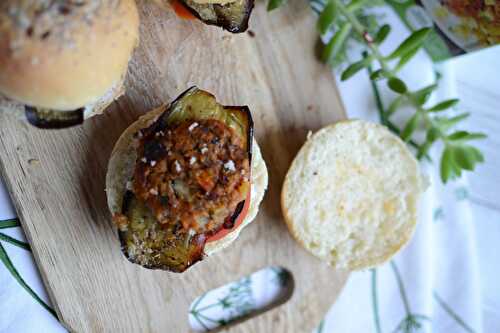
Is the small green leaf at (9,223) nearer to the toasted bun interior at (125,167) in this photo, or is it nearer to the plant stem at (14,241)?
the plant stem at (14,241)

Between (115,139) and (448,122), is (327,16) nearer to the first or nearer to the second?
(448,122)

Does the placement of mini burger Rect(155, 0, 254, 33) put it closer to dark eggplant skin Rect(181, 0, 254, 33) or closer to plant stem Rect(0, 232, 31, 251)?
dark eggplant skin Rect(181, 0, 254, 33)

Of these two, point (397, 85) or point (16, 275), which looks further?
point (397, 85)

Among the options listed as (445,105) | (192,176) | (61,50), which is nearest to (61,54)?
(61,50)

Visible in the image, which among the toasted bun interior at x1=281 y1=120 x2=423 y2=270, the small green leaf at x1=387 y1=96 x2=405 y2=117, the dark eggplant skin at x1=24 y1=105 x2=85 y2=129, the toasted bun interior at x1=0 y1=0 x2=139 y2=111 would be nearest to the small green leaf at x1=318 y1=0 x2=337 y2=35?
the toasted bun interior at x1=281 y1=120 x2=423 y2=270

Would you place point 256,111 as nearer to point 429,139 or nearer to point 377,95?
point 377,95

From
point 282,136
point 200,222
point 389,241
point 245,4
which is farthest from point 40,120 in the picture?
point 389,241
